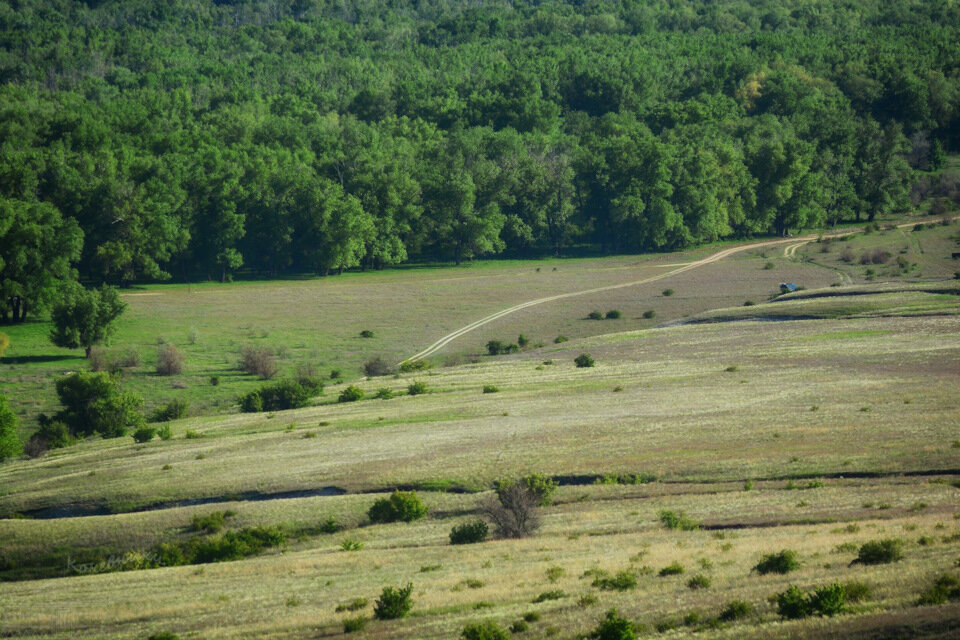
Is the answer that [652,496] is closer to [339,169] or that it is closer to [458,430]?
[458,430]

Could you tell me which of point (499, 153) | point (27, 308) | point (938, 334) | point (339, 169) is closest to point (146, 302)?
point (27, 308)

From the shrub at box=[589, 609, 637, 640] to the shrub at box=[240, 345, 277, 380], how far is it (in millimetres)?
69675

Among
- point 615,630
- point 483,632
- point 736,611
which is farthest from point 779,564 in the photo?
point 483,632

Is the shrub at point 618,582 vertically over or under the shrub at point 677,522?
over

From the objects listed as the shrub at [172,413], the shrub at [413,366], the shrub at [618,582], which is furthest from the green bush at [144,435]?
the shrub at [618,582]

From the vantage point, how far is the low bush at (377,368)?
304 feet

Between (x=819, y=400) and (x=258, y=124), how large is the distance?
154221 millimetres

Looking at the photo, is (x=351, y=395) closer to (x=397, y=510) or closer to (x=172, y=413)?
(x=172, y=413)

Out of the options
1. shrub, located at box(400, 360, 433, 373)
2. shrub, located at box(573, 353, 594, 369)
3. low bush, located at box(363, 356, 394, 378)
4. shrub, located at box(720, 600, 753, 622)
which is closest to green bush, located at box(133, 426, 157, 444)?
low bush, located at box(363, 356, 394, 378)

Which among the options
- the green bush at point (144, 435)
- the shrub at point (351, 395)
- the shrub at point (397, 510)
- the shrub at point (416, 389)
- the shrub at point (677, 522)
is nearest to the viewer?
the shrub at point (677, 522)

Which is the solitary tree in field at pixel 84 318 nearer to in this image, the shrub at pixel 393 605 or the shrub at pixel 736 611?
the shrub at pixel 393 605

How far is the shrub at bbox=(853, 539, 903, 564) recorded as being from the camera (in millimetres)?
29438

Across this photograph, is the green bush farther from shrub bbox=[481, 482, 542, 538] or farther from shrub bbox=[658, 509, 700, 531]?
shrub bbox=[658, 509, 700, 531]

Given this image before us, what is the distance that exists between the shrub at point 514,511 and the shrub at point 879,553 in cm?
1387
